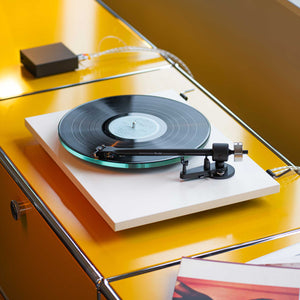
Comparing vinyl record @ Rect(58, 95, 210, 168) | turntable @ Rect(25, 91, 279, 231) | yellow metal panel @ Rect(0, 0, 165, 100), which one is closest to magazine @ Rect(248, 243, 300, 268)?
turntable @ Rect(25, 91, 279, 231)

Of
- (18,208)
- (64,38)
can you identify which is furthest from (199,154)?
(64,38)

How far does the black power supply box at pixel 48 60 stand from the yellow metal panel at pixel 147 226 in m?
0.20

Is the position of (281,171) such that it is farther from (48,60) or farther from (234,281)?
(48,60)

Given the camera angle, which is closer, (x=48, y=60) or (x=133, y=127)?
(x=133, y=127)

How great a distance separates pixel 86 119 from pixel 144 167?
0.19 m

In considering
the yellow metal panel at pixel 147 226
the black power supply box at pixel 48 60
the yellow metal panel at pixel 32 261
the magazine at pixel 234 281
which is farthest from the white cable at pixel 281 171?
the black power supply box at pixel 48 60

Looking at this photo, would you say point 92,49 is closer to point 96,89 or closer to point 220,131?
point 96,89

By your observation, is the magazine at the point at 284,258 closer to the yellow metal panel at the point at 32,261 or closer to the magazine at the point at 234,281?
the magazine at the point at 234,281

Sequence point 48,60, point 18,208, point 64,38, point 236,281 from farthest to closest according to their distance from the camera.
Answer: point 64,38, point 48,60, point 18,208, point 236,281

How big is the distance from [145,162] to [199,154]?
101 millimetres

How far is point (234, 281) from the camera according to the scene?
39.9 inches

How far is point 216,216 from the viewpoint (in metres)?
1.22

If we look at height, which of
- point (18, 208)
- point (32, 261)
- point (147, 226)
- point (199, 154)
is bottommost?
point (32, 261)

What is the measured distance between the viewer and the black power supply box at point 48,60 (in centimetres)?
169
